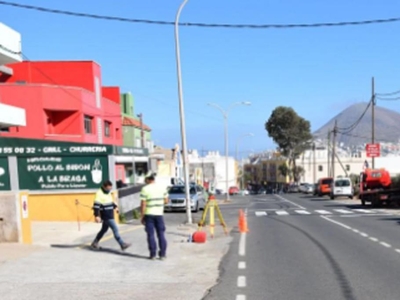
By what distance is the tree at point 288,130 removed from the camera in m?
84.8

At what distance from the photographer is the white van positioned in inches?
1837

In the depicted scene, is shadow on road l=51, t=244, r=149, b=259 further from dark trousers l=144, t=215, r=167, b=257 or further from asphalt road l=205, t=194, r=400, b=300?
asphalt road l=205, t=194, r=400, b=300

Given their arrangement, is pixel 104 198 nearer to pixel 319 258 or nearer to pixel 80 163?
pixel 319 258

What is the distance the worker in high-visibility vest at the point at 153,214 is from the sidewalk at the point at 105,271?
13.8 inches

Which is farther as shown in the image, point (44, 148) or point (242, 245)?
point (44, 148)

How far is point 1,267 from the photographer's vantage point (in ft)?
31.0

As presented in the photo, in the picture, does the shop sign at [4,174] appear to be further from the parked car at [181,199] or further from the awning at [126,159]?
the awning at [126,159]

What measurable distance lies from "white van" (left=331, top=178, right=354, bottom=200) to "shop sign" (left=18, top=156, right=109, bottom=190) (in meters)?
32.2

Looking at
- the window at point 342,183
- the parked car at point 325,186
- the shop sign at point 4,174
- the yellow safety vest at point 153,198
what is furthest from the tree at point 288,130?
the yellow safety vest at point 153,198

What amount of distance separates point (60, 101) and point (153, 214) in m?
22.9

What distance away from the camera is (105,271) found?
9.46 meters

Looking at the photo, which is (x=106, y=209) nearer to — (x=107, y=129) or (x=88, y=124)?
(x=88, y=124)

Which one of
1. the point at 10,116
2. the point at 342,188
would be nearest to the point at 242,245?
the point at 10,116

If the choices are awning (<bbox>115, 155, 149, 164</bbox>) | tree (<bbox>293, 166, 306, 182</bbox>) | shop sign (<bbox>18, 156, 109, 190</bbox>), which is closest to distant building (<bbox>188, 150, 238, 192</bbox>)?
tree (<bbox>293, 166, 306, 182</bbox>)
